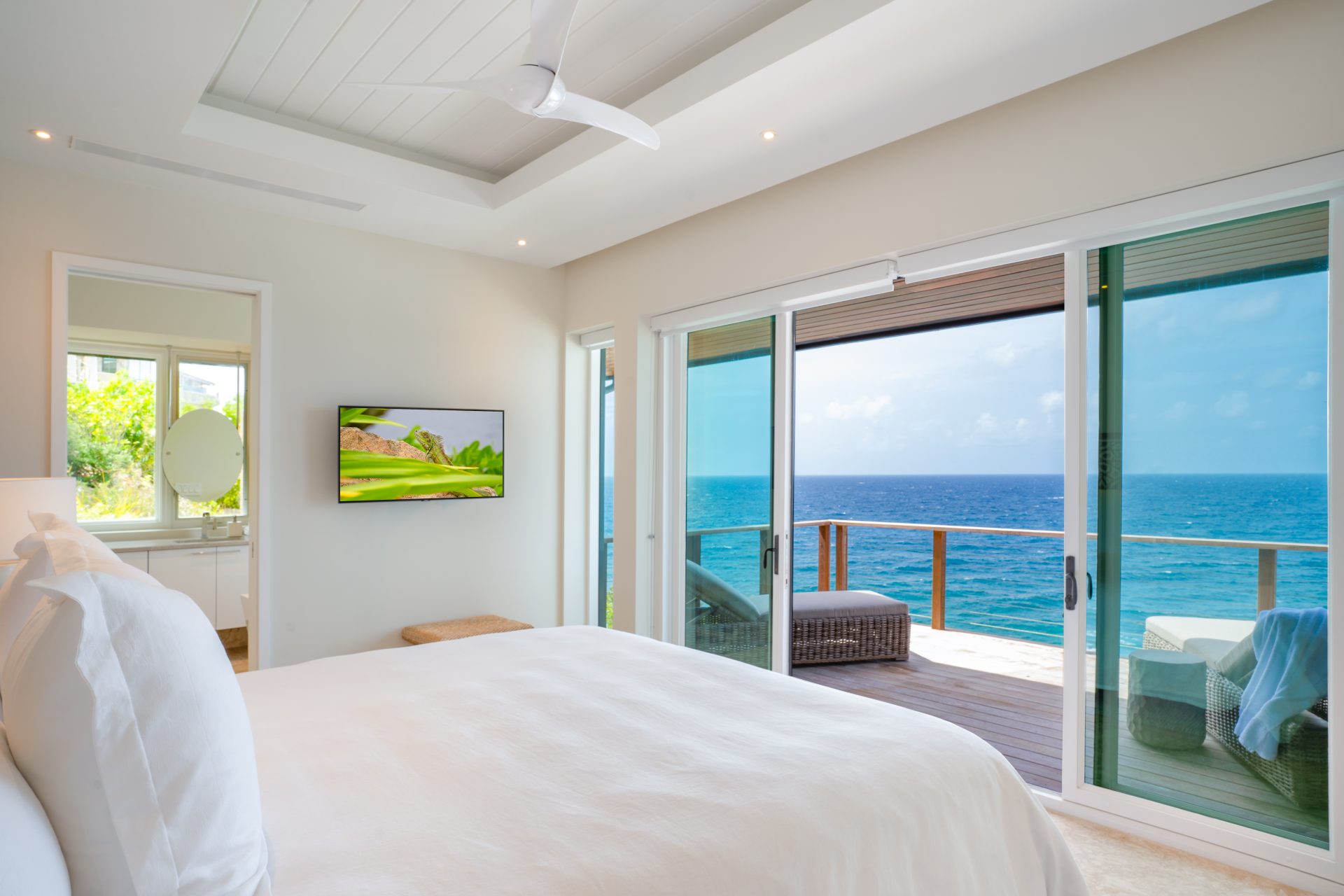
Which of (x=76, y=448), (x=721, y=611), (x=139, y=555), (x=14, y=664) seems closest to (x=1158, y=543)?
(x=721, y=611)

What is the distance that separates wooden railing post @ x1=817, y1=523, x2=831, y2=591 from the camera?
20.0ft

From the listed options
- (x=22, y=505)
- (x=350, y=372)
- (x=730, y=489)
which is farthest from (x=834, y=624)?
(x=22, y=505)

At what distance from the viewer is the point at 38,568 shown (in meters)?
1.26

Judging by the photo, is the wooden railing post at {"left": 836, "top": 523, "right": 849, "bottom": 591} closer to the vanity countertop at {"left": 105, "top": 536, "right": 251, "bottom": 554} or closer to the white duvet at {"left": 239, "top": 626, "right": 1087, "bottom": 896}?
the white duvet at {"left": 239, "top": 626, "right": 1087, "bottom": 896}

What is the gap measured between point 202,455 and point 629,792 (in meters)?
5.34

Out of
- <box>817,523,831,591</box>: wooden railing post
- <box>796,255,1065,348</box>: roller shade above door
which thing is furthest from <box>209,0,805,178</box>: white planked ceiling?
<box>817,523,831,591</box>: wooden railing post

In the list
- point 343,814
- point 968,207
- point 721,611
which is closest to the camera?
point 343,814

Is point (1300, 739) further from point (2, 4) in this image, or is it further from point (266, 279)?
point (266, 279)

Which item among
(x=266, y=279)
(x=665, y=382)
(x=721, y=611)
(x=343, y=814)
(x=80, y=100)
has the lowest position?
(x=721, y=611)

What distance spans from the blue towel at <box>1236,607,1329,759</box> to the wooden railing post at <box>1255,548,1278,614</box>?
26 millimetres

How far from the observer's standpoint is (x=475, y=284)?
4.46 meters

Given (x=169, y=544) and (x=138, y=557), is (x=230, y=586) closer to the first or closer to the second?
(x=169, y=544)

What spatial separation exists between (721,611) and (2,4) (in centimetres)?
361

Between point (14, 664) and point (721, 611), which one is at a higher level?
→ point (14, 664)
